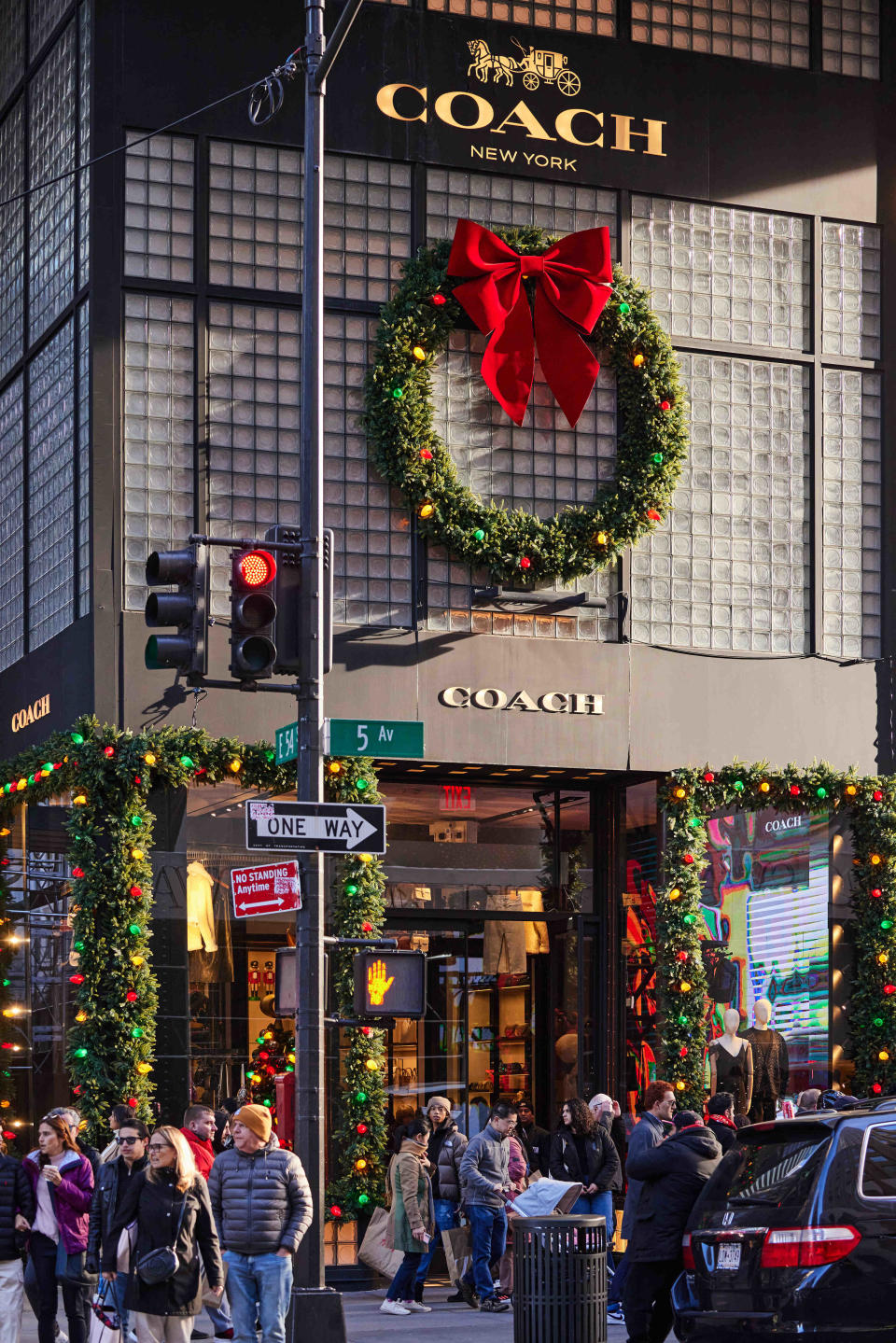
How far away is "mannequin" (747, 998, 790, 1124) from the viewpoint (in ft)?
65.3

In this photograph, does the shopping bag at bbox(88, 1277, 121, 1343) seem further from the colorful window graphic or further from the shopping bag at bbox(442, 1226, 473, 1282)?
the colorful window graphic

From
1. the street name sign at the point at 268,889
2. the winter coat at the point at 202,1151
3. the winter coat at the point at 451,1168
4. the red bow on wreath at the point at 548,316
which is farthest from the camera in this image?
the red bow on wreath at the point at 548,316

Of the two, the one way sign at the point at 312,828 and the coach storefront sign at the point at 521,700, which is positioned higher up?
the coach storefront sign at the point at 521,700

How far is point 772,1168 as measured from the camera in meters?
10.6

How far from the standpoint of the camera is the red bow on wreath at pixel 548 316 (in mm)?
19625

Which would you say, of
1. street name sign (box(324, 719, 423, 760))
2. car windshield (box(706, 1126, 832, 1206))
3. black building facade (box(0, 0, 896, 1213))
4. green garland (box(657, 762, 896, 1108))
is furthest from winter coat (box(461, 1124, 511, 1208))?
car windshield (box(706, 1126, 832, 1206))

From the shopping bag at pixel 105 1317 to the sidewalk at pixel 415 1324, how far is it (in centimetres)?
289

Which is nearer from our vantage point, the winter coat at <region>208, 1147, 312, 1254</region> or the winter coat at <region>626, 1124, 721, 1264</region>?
the winter coat at <region>208, 1147, 312, 1254</region>

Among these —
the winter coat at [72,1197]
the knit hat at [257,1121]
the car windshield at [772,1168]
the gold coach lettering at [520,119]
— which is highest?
the gold coach lettering at [520,119]

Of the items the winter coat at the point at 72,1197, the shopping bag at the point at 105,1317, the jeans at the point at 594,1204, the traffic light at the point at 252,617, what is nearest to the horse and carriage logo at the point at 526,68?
the traffic light at the point at 252,617

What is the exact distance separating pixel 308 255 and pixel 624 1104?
998cm

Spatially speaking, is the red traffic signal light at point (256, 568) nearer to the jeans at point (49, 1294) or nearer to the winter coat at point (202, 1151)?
the winter coat at point (202, 1151)

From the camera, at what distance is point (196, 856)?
18.4 metres

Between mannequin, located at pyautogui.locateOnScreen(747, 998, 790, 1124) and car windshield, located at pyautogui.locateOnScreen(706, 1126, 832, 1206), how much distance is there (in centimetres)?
894
